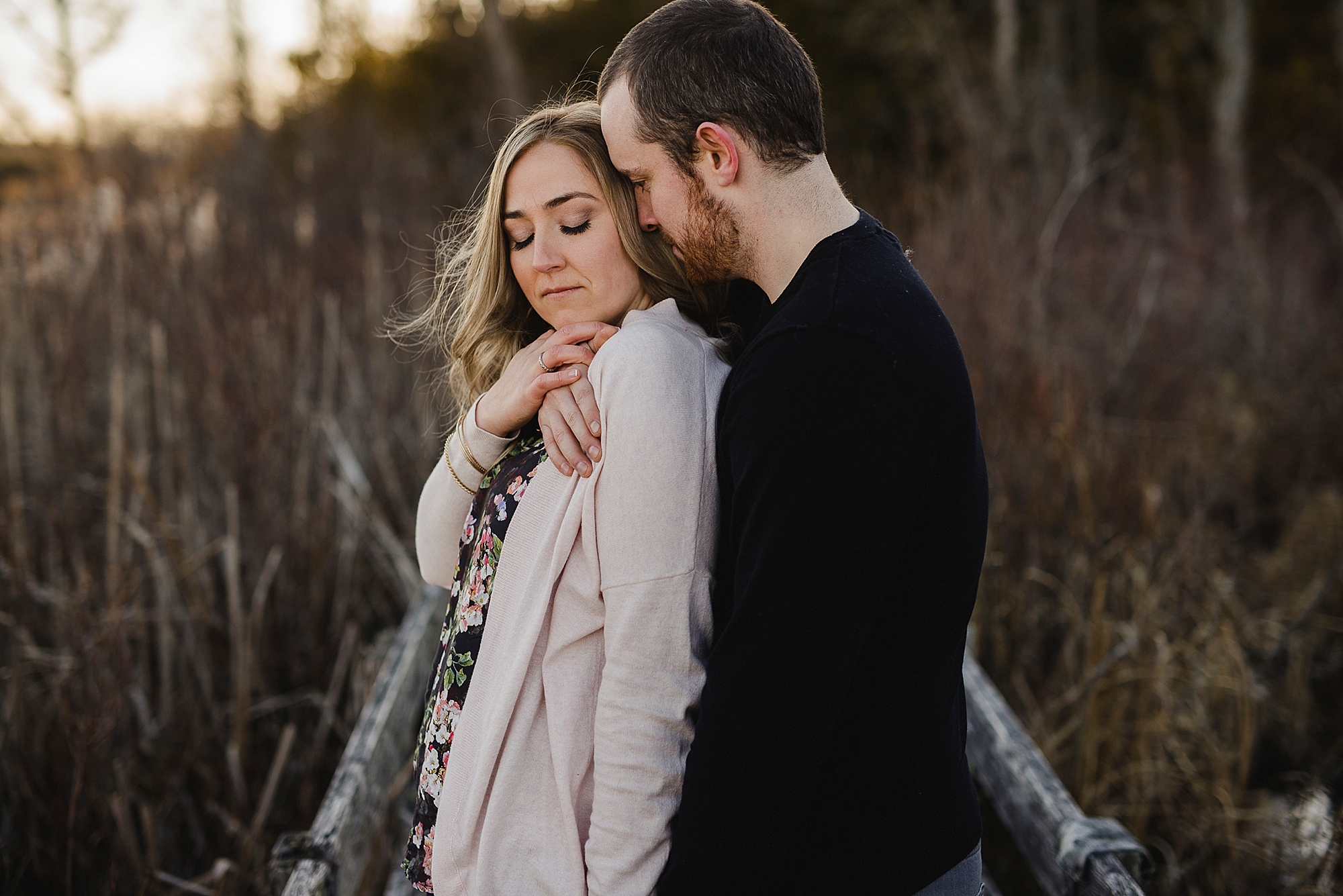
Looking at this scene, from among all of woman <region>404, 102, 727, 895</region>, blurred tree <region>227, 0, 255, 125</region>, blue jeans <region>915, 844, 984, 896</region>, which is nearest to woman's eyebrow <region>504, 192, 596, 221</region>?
woman <region>404, 102, 727, 895</region>

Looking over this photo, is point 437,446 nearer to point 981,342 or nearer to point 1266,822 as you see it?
point 981,342

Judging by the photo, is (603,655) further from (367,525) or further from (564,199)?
(367,525)

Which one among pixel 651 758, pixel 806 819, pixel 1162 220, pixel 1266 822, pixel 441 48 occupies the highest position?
pixel 441 48

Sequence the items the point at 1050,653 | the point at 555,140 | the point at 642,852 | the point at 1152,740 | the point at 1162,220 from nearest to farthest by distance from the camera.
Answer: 1. the point at 642,852
2. the point at 555,140
3. the point at 1152,740
4. the point at 1050,653
5. the point at 1162,220

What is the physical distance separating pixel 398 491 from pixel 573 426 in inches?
105

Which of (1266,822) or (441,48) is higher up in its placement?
(441,48)

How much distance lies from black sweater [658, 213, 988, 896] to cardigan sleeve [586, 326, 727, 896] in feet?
0.14

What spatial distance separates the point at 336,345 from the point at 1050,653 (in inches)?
128

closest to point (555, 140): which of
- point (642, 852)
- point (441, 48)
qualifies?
point (642, 852)

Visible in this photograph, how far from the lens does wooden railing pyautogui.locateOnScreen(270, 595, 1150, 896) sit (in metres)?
1.56

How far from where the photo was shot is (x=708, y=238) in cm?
132

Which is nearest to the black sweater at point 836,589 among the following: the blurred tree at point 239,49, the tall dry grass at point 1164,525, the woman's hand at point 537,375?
the woman's hand at point 537,375

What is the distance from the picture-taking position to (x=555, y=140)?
4.78 feet

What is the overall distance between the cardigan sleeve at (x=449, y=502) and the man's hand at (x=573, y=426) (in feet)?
0.71
